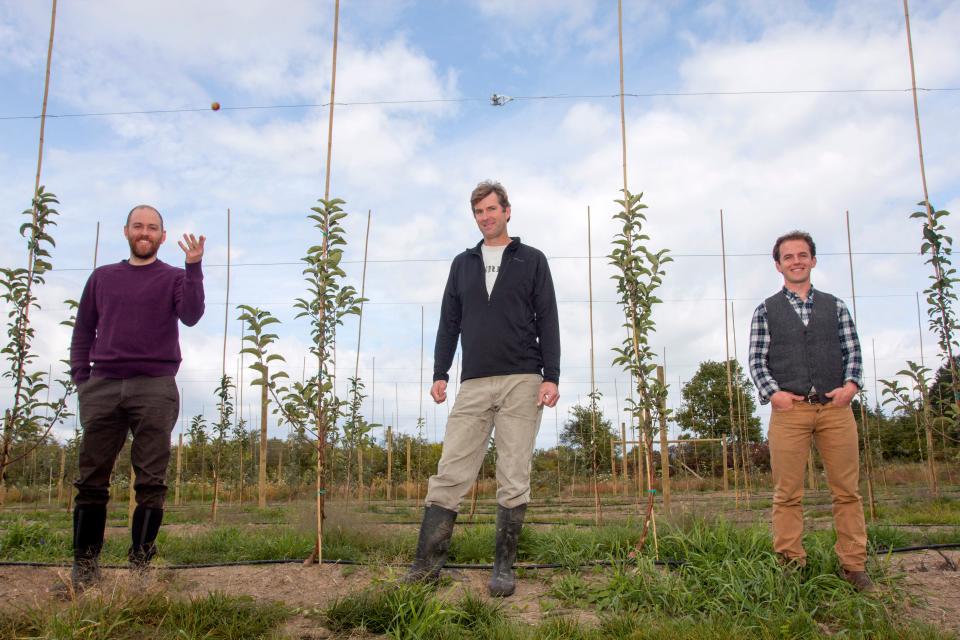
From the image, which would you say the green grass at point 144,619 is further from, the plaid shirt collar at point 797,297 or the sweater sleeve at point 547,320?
the plaid shirt collar at point 797,297

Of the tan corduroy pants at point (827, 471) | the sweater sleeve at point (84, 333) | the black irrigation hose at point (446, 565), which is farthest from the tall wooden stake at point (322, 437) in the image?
the tan corduroy pants at point (827, 471)

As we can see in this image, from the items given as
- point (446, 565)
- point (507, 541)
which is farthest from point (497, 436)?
point (446, 565)

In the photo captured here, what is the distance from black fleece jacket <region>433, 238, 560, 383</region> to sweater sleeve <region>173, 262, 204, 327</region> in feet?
4.23

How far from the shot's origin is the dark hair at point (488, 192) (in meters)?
3.76

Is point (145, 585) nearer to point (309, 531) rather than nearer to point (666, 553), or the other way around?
point (309, 531)

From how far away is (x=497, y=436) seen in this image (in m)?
3.62

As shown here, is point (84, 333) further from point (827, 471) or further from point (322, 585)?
point (827, 471)

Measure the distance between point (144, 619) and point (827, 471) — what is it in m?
3.18

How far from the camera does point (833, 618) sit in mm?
3064

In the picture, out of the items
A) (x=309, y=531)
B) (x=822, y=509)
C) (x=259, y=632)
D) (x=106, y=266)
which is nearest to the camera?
(x=259, y=632)

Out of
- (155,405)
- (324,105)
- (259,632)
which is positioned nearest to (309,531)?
(155,405)

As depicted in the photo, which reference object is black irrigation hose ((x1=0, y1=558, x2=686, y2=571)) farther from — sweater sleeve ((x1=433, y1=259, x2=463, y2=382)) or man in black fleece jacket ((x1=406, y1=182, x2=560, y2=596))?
sweater sleeve ((x1=433, y1=259, x2=463, y2=382))

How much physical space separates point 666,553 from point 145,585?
107 inches

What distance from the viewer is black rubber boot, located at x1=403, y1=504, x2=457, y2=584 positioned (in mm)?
3437
